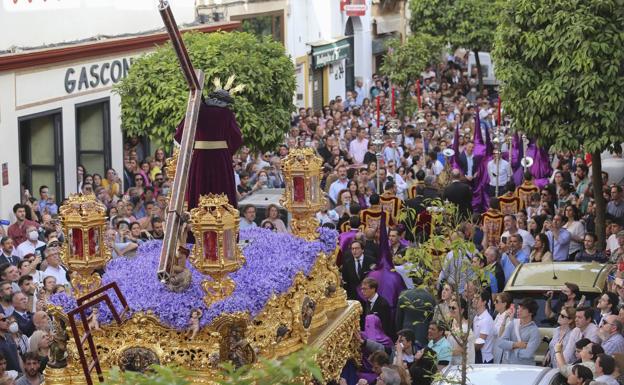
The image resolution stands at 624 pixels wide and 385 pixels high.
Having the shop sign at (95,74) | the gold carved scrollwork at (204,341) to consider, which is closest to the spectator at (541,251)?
the gold carved scrollwork at (204,341)

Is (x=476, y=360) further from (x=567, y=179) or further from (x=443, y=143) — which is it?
(x=443, y=143)

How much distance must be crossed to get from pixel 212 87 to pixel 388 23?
27.9 meters

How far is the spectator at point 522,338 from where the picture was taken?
1521 cm

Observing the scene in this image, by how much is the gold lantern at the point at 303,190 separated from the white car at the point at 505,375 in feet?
9.82

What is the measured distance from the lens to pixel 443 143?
2972 cm

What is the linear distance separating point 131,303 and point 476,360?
429 cm

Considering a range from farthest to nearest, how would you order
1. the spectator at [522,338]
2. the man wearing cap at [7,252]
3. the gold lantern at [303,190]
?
the man wearing cap at [7,252]
the gold lantern at [303,190]
the spectator at [522,338]

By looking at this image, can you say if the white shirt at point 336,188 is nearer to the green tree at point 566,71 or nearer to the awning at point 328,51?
the green tree at point 566,71

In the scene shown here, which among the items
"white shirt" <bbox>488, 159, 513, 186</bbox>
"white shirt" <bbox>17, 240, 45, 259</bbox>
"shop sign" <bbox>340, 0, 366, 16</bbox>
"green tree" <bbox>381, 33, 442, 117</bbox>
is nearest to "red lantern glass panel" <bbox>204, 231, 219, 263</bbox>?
"white shirt" <bbox>17, 240, 45, 259</bbox>

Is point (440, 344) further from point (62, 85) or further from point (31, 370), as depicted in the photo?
point (62, 85)

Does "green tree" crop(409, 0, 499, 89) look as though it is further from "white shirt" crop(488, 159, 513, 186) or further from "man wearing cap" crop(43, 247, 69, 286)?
"man wearing cap" crop(43, 247, 69, 286)

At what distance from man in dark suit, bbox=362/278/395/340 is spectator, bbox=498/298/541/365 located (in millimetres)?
1861

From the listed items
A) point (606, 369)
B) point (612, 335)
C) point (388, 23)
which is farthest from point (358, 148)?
point (388, 23)

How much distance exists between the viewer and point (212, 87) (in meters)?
24.6
